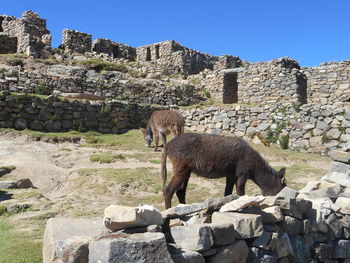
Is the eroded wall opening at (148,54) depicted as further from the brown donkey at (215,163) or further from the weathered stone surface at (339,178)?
the brown donkey at (215,163)

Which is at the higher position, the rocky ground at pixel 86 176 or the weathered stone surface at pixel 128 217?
the weathered stone surface at pixel 128 217

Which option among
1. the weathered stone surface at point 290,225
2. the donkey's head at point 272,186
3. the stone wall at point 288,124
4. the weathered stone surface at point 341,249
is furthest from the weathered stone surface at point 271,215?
the stone wall at point 288,124

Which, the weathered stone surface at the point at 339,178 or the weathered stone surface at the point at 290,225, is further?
the weathered stone surface at the point at 339,178

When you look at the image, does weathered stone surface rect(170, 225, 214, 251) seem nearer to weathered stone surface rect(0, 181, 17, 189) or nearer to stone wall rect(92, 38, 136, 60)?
weathered stone surface rect(0, 181, 17, 189)

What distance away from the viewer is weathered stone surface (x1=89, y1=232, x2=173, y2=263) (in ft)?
11.2

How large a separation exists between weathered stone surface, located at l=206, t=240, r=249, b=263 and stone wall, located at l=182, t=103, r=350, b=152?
1240 centimetres

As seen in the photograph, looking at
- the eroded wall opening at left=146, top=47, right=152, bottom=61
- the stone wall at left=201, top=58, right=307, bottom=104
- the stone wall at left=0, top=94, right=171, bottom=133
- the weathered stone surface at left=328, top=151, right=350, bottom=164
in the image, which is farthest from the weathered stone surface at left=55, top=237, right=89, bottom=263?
the eroded wall opening at left=146, top=47, right=152, bottom=61

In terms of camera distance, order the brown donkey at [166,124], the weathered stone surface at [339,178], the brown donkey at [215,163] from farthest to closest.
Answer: the brown donkey at [166,124]
the weathered stone surface at [339,178]
the brown donkey at [215,163]

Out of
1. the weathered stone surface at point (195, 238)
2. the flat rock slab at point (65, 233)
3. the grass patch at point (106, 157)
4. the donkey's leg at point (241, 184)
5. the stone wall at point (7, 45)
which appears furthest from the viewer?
the stone wall at point (7, 45)

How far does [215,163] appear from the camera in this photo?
6.69 m

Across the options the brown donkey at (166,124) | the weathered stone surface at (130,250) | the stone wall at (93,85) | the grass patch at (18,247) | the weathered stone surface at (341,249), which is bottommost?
the weathered stone surface at (341,249)

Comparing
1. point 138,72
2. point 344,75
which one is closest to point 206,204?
point 344,75

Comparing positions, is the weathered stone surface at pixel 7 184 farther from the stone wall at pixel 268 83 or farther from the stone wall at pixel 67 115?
the stone wall at pixel 268 83

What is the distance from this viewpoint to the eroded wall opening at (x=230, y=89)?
26719 millimetres
